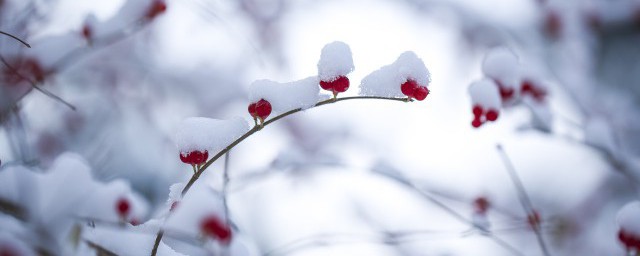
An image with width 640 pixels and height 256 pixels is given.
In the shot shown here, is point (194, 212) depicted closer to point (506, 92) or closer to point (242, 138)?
point (242, 138)

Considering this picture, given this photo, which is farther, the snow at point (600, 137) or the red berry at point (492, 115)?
the snow at point (600, 137)

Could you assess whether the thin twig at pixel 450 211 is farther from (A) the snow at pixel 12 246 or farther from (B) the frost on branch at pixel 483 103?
(A) the snow at pixel 12 246

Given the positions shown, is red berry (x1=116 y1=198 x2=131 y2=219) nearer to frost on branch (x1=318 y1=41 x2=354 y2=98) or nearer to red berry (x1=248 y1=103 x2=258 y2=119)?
red berry (x1=248 y1=103 x2=258 y2=119)

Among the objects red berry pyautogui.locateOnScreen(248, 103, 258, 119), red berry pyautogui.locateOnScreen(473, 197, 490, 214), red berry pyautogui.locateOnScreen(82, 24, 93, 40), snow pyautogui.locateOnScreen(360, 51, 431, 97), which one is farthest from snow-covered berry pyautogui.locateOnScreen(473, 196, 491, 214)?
red berry pyautogui.locateOnScreen(82, 24, 93, 40)

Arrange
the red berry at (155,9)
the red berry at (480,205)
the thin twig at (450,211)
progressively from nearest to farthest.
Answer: the thin twig at (450,211), the red berry at (155,9), the red berry at (480,205)

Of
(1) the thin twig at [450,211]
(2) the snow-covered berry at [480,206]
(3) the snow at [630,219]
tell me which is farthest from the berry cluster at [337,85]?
(2) the snow-covered berry at [480,206]
